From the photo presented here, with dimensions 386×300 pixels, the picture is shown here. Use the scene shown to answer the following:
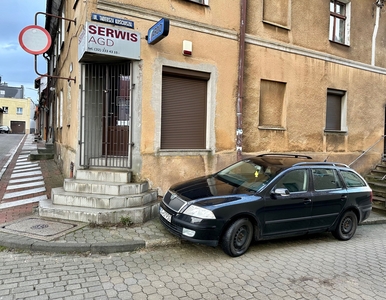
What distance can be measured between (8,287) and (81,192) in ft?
9.49

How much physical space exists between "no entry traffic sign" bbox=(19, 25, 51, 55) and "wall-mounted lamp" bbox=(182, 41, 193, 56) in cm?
303

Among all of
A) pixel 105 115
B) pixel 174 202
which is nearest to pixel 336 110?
pixel 105 115

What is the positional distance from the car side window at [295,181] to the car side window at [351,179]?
1176 mm

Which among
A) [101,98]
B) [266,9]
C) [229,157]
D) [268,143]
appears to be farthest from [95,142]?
[266,9]

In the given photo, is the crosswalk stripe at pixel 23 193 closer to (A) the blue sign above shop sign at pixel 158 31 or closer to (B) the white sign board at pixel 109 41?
(B) the white sign board at pixel 109 41

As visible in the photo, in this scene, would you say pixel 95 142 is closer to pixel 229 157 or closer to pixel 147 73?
pixel 147 73

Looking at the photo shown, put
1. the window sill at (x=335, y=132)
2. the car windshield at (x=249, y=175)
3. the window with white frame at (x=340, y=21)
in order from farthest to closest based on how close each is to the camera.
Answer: the window with white frame at (x=340, y=21) → the window sill at (x=335, y=132) → the car windshield at (x=249, y=175)

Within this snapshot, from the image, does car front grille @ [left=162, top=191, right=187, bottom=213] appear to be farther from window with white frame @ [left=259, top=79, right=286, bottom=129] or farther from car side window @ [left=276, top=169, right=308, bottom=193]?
window with white frame @ [left=259, top=79, right=286, bottom=129]

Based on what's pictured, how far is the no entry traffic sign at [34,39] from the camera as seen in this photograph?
6535mm

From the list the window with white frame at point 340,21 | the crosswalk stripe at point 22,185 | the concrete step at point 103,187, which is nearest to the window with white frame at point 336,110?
the window with white frame at point 340,21

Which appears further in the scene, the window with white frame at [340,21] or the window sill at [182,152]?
the window with white frame at [340,21]

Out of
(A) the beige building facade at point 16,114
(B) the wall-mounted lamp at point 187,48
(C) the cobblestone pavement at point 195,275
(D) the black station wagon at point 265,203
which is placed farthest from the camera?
(A) the beige building facade at point 16,114

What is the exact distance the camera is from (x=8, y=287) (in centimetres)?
352

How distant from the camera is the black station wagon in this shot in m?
4.71
